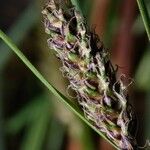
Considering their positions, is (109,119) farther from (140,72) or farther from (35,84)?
(35,84)

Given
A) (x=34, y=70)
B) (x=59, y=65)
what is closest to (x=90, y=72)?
(x=34, y=70)

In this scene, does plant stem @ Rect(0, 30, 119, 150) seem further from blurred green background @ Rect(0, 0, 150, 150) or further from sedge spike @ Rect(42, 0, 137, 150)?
blurred green background @ Rect(0, 0, 150, 150)

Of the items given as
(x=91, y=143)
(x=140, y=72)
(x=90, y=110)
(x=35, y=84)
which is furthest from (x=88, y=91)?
(x=35, y=84)

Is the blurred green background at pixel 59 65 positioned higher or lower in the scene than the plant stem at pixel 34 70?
lower

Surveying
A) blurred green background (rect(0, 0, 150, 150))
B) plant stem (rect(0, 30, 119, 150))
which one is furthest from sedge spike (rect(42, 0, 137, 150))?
blurred green background (rect(0, 0, 150, 150))

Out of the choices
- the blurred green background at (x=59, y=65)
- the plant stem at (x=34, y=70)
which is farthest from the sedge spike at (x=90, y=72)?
the blurred green background at (x=59, y=65)

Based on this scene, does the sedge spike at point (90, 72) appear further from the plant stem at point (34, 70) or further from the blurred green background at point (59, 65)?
the blurred green background at point (59, 65)

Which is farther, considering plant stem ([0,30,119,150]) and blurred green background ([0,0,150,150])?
blurred green background ([0,0,150,150])

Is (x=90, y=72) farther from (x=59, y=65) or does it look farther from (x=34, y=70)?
(x=59, y=65)

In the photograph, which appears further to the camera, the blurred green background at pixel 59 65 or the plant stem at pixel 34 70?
the blurred green background at pixel 59 65
